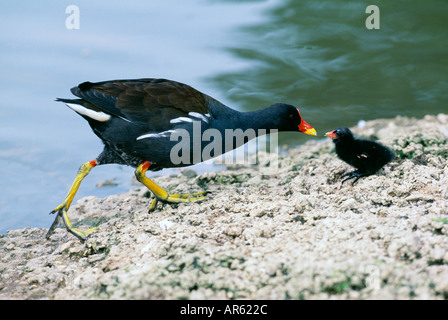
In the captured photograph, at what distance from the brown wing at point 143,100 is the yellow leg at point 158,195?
41 cm

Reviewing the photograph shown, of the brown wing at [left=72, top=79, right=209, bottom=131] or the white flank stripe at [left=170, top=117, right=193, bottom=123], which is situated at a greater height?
the brown wing at [left=72, top=79, right=209, bottom=131]

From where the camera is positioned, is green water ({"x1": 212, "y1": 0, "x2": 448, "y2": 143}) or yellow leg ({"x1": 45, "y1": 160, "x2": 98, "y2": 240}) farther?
green water ({"x1": 212, "y1": 0, "x2": 448, "y2": 143})

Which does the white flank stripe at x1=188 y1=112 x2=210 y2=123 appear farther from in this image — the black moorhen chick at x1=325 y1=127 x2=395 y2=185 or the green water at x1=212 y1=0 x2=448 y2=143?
the green water at x1=212 y1=0 x2=448 y2=143

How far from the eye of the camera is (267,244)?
3.45 metres

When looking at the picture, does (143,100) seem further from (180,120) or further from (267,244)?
(267,244)

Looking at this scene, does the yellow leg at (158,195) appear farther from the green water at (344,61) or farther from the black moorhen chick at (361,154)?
the green water at (344,61)

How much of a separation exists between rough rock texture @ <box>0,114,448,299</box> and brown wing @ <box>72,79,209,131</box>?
78 cm

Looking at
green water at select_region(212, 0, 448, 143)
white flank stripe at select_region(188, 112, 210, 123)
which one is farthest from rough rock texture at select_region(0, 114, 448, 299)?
green water at select_region(212, 0, 448, 143)

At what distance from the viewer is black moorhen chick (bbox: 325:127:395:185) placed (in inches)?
182

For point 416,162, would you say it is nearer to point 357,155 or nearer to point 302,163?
point 357,155

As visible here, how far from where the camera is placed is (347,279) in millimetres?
2898
